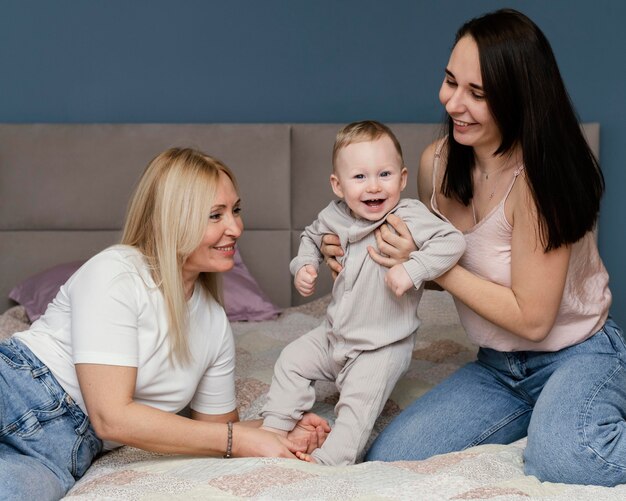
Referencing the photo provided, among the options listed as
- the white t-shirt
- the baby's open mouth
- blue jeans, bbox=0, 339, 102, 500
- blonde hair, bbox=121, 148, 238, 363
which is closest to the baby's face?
the baby's open mouth

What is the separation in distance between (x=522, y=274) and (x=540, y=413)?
12.0 inches

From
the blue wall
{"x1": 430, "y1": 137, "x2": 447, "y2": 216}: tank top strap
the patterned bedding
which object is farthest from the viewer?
the blue wall

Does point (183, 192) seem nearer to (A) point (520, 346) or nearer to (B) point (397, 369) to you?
(B) point (397, 369)

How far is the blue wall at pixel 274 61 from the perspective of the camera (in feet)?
11.8

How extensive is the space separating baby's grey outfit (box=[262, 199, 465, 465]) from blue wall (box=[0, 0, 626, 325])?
1.66 meters

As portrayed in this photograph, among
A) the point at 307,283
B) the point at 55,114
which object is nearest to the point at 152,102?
the point at 55,114

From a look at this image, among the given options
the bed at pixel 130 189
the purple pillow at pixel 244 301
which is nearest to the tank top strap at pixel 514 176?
the bed at pixel 130 189

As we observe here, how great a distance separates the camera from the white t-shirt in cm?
173

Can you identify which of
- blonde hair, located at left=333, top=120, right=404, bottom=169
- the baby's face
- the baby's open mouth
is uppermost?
blonde hair, located at left=333, top=120, right=404, bottom=169

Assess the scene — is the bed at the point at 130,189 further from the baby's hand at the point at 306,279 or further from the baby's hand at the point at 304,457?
the baby's hand at the point at 304,457

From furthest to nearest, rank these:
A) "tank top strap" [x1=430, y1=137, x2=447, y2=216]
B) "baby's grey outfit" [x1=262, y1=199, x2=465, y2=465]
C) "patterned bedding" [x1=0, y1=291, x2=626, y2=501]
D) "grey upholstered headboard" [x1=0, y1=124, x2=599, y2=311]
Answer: "grey upholstered headboard" [x1=0, y1=124, x2=599, y2=311] < "tank top strap" [x1=430, y1=137, x2=447, y2=216] < "baby's grey outfit" [x1=262, y1=199, x2=465, y2=465] < "patterned bedding" [x1=0, y1=291, x2=626, y2=501]

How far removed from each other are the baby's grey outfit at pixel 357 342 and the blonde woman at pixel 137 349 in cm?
11

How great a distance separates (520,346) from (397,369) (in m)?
0.29

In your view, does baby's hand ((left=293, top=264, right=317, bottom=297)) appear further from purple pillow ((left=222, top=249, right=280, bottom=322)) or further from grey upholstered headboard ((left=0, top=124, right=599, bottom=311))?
grey upholstered headboard ((left=0, top=124, right=599, bottom=311))
